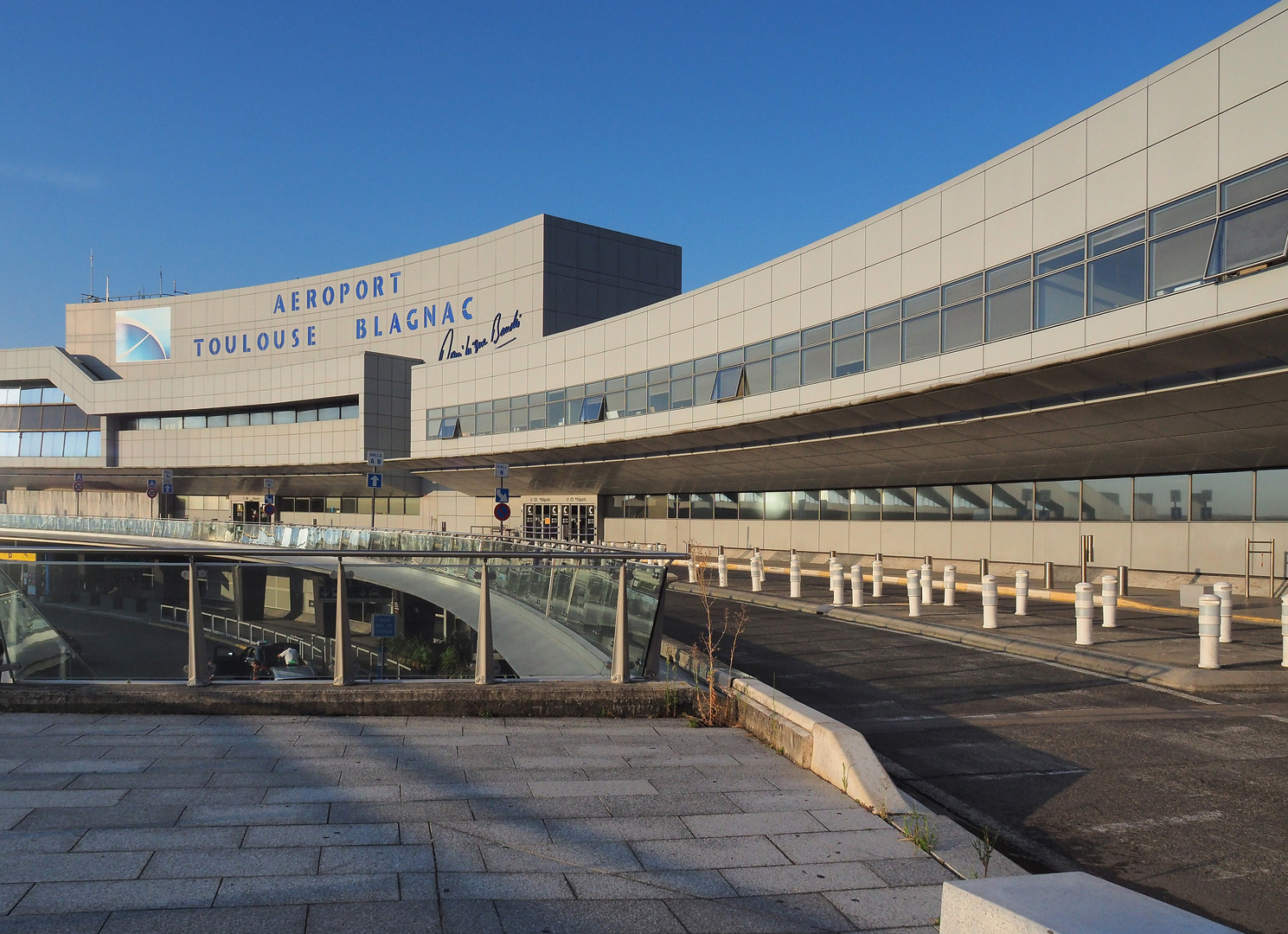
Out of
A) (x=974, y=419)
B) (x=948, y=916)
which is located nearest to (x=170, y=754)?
(x=948, y=916)

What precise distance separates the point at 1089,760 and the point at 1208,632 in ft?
17.3

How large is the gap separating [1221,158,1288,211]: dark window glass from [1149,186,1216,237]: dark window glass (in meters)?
0.28

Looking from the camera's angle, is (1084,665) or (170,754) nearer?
(170,754)

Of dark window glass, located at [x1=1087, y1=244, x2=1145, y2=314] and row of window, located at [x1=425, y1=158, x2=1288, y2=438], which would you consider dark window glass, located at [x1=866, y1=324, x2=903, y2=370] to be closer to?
row of window, located at [x1=425, y1=158, x2=1288, y2=438]

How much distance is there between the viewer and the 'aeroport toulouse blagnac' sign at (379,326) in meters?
55.8

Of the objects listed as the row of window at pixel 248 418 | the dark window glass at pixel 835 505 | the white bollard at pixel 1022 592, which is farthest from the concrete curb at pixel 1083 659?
the row of window at pixel 248 418

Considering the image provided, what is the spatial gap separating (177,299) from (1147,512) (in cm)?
7101

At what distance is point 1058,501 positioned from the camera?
25656 millimetres

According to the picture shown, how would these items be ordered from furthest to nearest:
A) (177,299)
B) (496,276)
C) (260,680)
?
(177,299)
(496,276)
(260,680)

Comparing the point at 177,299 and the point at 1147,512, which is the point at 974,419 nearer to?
the point at 1147,512

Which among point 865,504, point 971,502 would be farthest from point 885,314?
point 865,504

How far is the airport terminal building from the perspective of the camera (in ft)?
58.3

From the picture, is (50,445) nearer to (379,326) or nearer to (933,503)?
(379,326)

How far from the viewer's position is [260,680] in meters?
8.38
